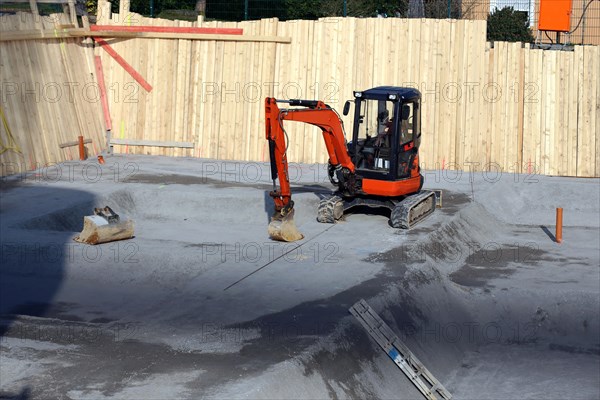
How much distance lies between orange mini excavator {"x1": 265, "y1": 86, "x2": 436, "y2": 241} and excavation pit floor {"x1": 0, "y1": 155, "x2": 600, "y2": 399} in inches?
18.1

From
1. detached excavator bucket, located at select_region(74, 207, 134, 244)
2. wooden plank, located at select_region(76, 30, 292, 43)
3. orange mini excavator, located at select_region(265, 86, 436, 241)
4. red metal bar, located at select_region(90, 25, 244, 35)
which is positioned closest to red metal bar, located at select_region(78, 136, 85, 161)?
wooden plank, located at select_region(76, 30, 292, 43)

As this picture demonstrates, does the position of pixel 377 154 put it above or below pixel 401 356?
Result: above

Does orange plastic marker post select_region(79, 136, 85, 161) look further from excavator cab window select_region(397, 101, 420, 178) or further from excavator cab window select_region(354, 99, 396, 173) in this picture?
excavator cab window select_region(397, 101, 420, 178)

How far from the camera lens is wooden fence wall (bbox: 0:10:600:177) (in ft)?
77.5

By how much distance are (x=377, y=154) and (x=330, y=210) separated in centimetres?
142

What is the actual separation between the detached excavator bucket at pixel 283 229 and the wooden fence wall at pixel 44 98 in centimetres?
802

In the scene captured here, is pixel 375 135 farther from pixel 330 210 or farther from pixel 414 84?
pixel 414 84

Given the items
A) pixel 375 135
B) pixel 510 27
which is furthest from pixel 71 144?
pixel 510 27

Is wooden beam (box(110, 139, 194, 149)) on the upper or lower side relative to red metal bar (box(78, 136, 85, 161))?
upper

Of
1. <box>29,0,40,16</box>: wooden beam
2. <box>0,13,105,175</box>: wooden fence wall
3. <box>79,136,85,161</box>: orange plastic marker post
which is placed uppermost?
<box>29,0,40,16</box>: wooden beam

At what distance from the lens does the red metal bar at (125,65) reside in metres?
25.5

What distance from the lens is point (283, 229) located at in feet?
54.2

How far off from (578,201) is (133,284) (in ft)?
39.6

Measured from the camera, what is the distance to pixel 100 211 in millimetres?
16438
